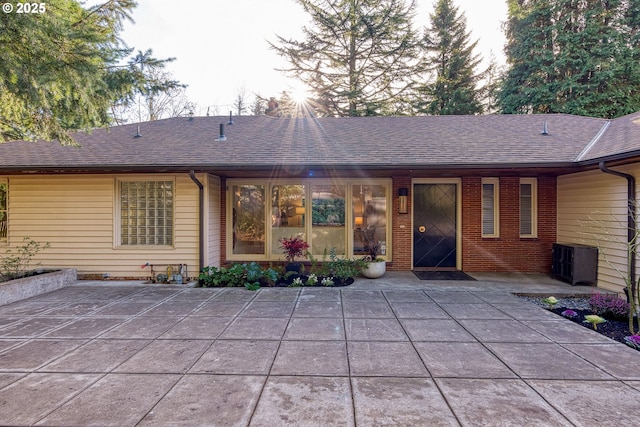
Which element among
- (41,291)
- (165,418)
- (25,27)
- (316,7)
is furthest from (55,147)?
(316,7)

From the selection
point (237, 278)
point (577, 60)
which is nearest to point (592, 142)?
point (237, 278)

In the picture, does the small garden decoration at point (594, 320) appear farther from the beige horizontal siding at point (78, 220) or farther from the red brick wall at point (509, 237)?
the beige horizontal siding at point (78, 220)

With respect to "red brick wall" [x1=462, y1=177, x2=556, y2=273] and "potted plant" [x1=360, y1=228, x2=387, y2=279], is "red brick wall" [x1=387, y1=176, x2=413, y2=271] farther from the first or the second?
"red brick wall" [x1=462, y1=177, x2=556, y2=273]

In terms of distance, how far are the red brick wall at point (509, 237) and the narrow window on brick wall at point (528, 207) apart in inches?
4.2

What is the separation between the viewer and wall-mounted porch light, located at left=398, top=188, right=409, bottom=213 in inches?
298

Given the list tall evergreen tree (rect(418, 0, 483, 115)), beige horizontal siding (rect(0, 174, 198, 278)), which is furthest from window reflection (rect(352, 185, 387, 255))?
tall evergreen tree (rect(418, 0, 483, 115))

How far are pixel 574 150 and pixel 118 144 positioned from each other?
10.2 meters

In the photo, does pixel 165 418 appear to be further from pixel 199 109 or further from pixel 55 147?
pixel 199 109

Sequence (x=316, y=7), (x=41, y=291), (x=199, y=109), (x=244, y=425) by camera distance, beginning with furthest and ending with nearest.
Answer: (x=199, y=109) → (x=316, y=7) → (x=41, y=291) → (x=244, y=425)

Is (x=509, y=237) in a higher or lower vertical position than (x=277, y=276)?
higher

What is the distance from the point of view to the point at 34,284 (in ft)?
18.6

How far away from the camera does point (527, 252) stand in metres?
7.54

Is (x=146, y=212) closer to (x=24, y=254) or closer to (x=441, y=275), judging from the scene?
(x=24, y=254)

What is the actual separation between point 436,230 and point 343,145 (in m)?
3.08
